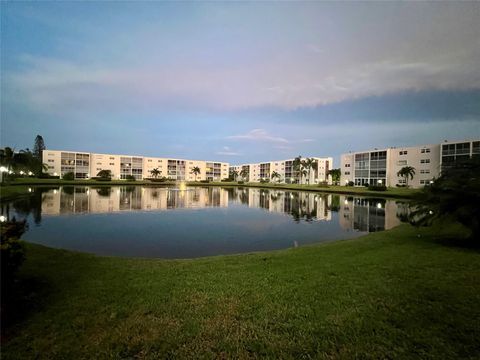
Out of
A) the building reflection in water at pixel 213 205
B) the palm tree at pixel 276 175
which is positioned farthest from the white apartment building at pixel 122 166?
the building reflection in water at pixel 213 205

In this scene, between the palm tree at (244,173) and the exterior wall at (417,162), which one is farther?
the palm tree at (244,173)

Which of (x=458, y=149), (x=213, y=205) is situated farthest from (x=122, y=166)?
(x=458, y=149)

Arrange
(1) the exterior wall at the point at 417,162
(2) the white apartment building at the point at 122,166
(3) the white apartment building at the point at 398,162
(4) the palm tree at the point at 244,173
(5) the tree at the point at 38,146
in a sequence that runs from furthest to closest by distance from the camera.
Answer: (4) the palm tree at the point at 244,173 → (5) the tree at the point at 38,146 → (2) the white apartment building at the point at 122,166 → (1) the exterior wall at the point at 417,162 → (3) the white apartment building at the point at 398,162

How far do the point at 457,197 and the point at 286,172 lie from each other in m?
139

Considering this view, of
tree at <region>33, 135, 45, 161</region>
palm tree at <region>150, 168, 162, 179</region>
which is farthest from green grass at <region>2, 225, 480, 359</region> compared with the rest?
tree at <region>33, 135, 45, 161</region>

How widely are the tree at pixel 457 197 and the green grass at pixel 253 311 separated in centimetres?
182

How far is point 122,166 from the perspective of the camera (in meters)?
124

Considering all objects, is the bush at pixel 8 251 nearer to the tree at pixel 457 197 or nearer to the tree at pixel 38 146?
the tree at pixel 457 197

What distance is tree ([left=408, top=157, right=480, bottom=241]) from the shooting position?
8.84m

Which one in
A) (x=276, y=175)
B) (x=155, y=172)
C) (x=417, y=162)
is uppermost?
(x=417, y=162)

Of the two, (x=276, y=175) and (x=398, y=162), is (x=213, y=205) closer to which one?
(x=398, y=162)

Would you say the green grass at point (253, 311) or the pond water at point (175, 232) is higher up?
the green grass at point (253, 311)

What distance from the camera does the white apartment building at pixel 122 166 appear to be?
106m

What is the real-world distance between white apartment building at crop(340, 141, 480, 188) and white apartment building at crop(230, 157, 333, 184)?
78.8ft
